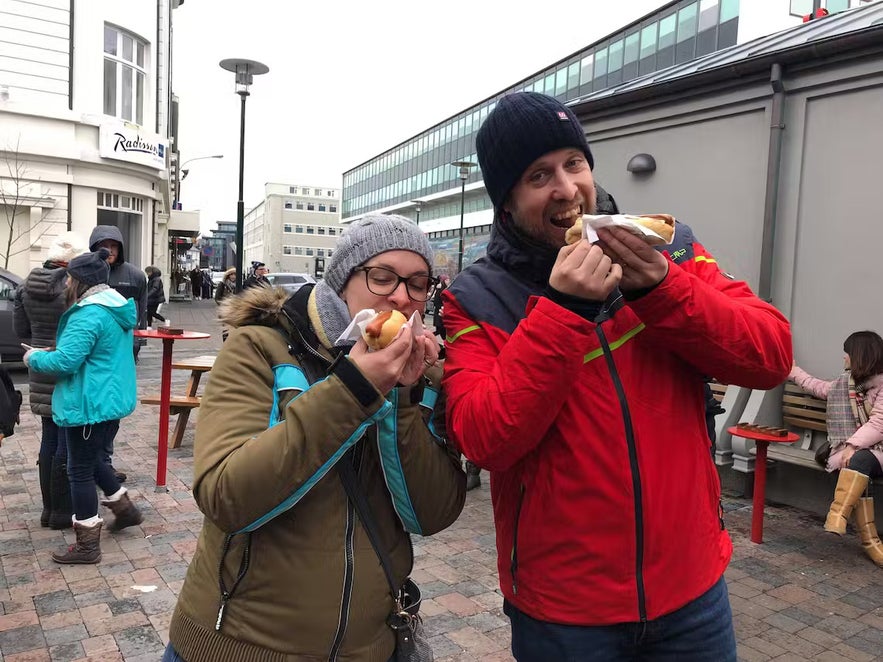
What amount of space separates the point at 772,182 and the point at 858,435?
228cm

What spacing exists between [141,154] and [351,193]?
7385cm

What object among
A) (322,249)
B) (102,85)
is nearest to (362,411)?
(102,85)

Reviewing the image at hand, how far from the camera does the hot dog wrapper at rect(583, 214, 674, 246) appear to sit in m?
1.43

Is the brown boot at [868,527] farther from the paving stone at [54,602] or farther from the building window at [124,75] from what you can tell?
the building window at [124,75]

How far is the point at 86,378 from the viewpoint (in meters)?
4.47

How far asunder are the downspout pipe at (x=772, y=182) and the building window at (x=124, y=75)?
1946 centimetres

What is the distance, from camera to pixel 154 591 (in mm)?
4160

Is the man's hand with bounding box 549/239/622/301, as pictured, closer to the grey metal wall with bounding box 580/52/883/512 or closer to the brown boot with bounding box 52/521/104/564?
the brown boot with bounding box 52/521/104/564

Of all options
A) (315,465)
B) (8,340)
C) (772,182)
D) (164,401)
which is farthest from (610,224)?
(8,340)

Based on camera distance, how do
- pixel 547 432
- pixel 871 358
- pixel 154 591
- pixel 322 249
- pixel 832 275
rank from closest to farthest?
1. pixel 547 432
2. pixel 154 591
3. pixel 871 358
4. pixel 832 275
5. pixel 322 249

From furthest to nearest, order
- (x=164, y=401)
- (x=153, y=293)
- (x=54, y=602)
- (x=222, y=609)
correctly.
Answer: (x=153, y=293) → (x=164, y=401) → (x=54, y=602) → (x=222, y=609)

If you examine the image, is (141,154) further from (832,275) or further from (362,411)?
(362,411)

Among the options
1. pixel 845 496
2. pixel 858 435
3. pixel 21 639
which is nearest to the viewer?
pixel 21 639

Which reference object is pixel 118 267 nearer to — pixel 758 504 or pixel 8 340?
pixel 8 340
